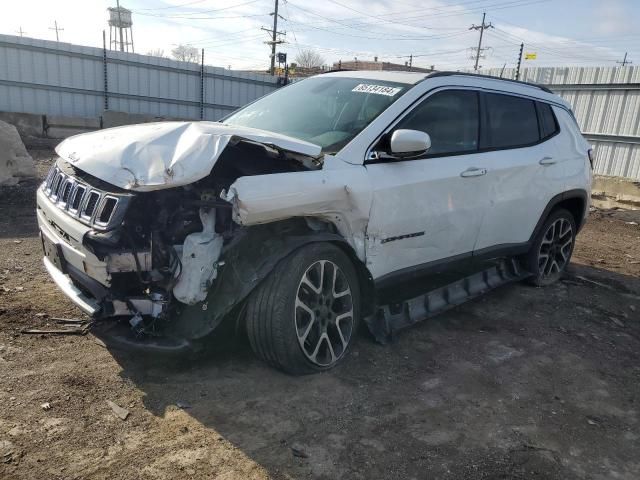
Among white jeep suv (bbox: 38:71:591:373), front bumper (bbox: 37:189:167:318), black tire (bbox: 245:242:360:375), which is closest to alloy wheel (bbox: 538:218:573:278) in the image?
white jeep suv (bbox: 38:71:591:373)

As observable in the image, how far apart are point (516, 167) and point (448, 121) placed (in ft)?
3.13

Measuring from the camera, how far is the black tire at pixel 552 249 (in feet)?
17.4

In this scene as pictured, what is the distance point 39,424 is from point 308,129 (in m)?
2.45

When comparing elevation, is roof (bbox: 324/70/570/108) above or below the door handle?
above

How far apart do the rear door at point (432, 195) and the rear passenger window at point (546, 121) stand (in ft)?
3.89

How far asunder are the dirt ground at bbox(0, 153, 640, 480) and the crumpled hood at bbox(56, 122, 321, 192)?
1134mm

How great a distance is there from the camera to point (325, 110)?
12.9ft

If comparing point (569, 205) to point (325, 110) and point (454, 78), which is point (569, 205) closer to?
point (454, 78)

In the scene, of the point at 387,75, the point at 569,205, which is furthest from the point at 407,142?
the point at 569,205

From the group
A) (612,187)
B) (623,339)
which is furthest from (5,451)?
(612,187)

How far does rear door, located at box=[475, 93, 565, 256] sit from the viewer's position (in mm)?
4391

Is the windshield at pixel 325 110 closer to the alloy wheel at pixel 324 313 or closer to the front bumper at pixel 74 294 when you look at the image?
the alloy wheel at pixel 324 313

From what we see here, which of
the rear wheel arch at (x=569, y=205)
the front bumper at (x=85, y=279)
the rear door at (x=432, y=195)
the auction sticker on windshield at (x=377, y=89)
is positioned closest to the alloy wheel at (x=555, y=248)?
the rear wheel arch at (x=569, y=205)

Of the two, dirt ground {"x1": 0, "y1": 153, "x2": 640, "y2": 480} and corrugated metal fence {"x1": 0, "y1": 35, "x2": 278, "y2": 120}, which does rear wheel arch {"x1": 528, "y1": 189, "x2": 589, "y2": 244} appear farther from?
corrugated metal fence {"x1": 0, "y1": 35, "x2": 278, "y2": 120}
